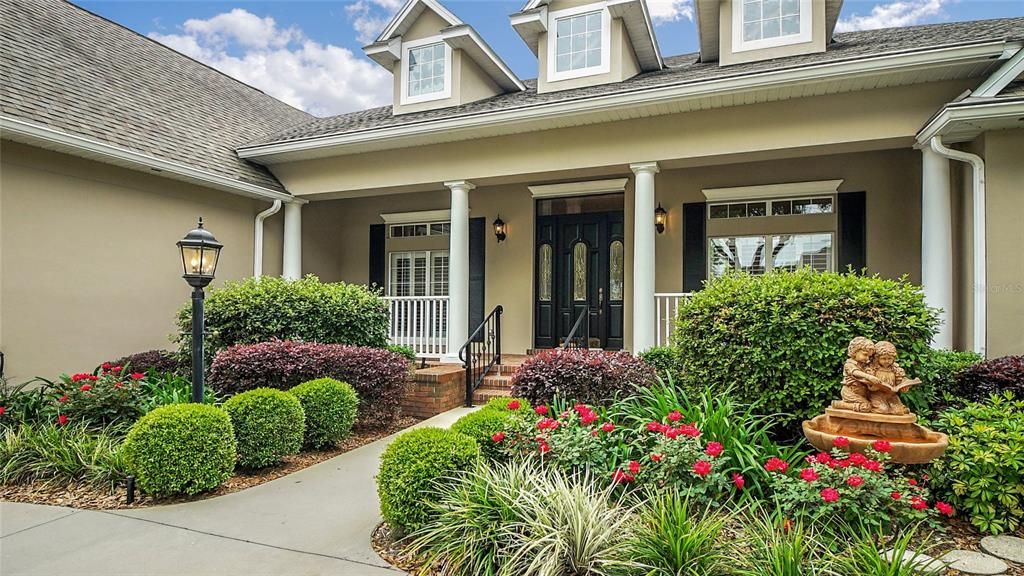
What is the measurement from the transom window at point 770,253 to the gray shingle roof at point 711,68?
2448 millimetres

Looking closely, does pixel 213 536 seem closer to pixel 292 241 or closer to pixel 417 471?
pixel 417 471

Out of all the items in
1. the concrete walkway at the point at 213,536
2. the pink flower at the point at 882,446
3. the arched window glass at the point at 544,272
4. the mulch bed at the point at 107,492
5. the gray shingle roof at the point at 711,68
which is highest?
the gray shingle roof at the point at 711,68

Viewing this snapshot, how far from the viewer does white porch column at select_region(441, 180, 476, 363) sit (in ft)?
27.8

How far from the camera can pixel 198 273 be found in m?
4.83

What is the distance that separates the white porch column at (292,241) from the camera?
974 centimetres

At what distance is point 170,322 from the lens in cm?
840

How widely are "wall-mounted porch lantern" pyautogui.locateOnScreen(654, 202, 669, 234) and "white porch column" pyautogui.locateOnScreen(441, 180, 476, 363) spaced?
2907 millimetres

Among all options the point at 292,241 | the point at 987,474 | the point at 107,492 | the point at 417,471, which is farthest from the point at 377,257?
the point at 987,474

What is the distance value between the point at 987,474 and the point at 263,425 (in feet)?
16.3

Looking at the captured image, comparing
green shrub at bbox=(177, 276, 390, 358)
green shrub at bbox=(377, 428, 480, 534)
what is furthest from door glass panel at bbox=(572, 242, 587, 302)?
green shrub at bbox=(377, 428, 480, 534)

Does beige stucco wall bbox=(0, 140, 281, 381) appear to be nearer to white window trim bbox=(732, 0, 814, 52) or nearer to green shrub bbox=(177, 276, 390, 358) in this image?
green shrub bbox=(177, 276, 390, 358)

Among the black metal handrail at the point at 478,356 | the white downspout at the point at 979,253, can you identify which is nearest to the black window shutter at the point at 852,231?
the white downspout at the point at 979,253

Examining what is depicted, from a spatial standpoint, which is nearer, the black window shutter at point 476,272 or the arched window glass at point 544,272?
the arched window glass at point 544,272

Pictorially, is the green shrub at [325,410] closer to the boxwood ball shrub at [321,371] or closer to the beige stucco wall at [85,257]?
the boxwood ball shrub at [321,371]
